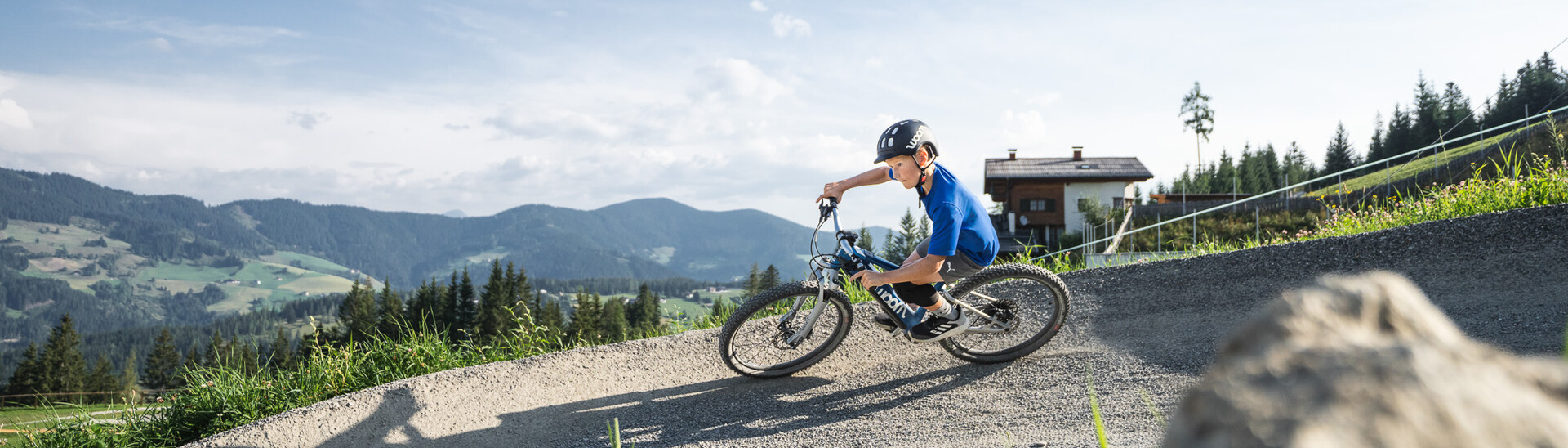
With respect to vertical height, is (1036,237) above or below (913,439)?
above

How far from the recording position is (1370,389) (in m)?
0.81

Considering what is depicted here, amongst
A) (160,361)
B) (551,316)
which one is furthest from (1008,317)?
(160,361)

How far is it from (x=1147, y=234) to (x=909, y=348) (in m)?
20.5

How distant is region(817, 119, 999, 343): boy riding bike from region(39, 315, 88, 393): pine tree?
311 feet

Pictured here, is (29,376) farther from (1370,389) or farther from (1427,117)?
(1427,117)

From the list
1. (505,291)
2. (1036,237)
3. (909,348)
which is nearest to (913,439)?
(909,348)

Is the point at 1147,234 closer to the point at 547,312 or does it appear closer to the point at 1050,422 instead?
the point at 1050,422

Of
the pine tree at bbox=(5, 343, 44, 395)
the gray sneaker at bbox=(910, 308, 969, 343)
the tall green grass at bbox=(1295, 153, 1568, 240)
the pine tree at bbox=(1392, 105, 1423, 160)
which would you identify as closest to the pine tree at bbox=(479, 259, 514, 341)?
the pine tree at bbox=(5, 343, 44, 395)

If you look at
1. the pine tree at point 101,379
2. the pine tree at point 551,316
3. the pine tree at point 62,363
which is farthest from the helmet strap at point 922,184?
the pine tree at point 101,379

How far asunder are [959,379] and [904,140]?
7.27 feet

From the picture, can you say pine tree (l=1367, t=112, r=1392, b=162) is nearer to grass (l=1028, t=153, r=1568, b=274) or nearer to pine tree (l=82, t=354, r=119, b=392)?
grass (l=1028, t=153, r=1568, b=274)

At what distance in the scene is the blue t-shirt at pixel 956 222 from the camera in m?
5.67

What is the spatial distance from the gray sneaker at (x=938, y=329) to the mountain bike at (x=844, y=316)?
0.07 m

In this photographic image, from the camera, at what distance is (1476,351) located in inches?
35.0
